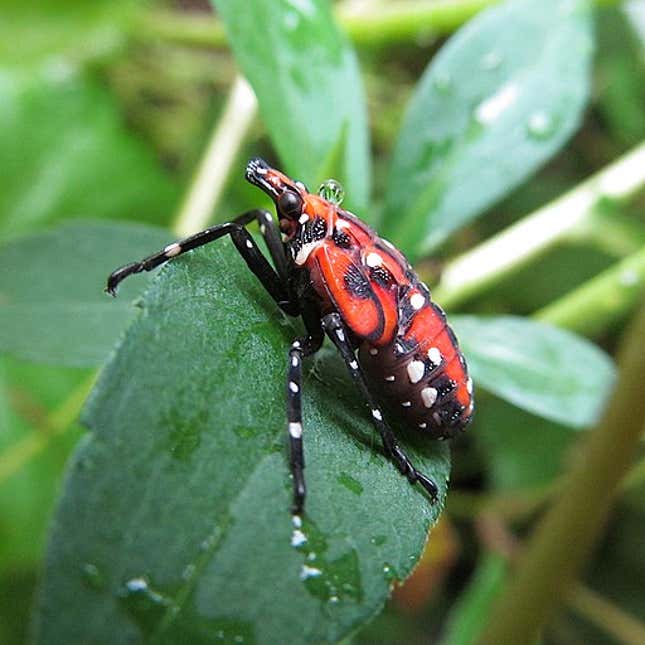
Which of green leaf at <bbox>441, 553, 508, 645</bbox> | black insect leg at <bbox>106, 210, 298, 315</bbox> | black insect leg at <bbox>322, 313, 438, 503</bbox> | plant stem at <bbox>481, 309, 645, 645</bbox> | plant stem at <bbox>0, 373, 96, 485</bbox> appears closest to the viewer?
black insect leg at <bbox>322, 313, 438, 503</bbox>

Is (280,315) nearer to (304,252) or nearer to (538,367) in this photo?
(304,252)

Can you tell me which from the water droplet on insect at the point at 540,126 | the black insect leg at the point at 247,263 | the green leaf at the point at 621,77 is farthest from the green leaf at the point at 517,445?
the black insect leg at the point at 247,263

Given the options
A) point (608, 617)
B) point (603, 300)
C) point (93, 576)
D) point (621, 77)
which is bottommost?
point (608, 617)

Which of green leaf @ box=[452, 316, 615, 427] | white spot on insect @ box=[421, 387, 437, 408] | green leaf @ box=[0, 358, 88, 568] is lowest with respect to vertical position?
green leaf @ box=[0, 358, 88, 568]

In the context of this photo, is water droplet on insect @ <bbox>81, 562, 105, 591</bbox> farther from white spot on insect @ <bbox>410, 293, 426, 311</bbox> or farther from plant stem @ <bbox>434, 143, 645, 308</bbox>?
plant stem @ <bbox>434, 143, 645, 308</bbox>

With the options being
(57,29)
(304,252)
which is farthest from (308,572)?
(57,29)

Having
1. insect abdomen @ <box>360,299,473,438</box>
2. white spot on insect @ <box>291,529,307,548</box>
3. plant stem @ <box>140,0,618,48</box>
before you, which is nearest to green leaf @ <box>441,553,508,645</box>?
insect abdomen @ <box>360,299,473,438</box>
